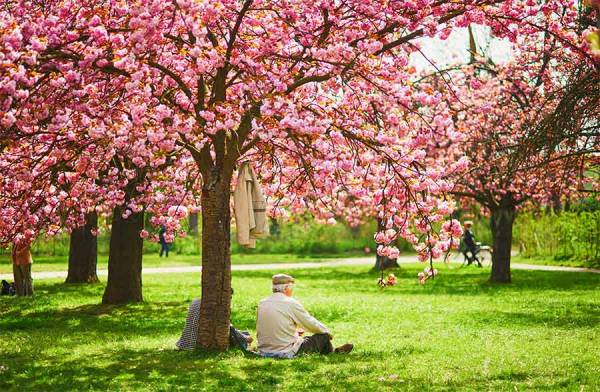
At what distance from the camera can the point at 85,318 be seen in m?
15.7

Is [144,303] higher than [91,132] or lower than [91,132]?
lower

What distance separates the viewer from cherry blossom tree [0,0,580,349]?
8.91 meters

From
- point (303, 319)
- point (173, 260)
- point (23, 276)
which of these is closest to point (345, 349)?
point (303, 319)

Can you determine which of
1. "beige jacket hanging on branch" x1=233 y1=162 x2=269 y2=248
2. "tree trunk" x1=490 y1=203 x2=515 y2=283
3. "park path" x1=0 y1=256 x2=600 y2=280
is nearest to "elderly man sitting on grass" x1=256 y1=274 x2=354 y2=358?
"beige jacket hanging on branch" x1=233 y1=162 x2=269 y2=248

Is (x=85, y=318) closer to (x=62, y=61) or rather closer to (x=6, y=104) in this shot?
(x=62, y=61)

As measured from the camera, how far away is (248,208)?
11.0 m

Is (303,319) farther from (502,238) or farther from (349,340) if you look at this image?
(502,238)

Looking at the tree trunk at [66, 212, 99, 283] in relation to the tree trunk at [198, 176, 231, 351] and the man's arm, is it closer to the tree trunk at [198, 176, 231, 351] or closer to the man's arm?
the tree trunk at [198, 176, 231, 351]

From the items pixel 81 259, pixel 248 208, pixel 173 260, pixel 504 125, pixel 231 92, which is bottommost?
pixel 173 260

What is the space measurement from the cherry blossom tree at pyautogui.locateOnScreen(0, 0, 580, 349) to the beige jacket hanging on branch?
207 millimetres

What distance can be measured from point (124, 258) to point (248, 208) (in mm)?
7527

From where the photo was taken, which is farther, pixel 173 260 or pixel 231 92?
pixel 173 260

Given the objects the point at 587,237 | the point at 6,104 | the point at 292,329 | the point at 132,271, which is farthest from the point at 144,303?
the point at 587,237

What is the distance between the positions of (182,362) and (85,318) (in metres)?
5.84
